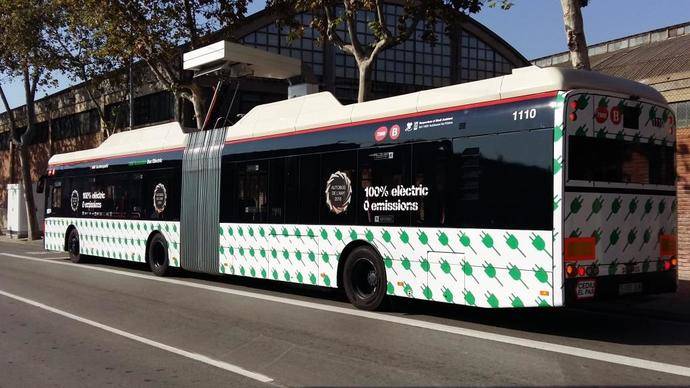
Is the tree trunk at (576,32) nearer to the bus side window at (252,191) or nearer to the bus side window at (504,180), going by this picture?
the bus side window at (504,180)

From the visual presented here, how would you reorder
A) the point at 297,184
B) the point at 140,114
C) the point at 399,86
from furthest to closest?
the point at 399,86
the point at 140,114
the point at 297,184

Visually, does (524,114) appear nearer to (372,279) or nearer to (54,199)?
(372,279)

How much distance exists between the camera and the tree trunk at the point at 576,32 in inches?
424

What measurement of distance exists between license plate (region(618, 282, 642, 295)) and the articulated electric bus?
0.02m

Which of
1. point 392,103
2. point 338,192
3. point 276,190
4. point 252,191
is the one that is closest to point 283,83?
point 252,191

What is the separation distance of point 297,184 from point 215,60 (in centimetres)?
551

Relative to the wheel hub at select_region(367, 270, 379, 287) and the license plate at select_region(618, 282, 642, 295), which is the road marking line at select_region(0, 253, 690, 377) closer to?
the wheel hub at select_region(367, 270, 379, 287)

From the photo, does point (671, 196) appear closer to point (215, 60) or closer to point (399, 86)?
→ point (215, 60)

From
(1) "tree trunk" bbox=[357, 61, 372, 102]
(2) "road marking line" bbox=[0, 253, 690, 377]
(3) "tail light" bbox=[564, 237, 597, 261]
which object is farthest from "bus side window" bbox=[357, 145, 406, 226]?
(1) "tree trunk" bbox=[357, 61, 372, 102]

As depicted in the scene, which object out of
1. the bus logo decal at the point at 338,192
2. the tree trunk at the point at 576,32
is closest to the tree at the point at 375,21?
the tree trunk at the point at 576,32

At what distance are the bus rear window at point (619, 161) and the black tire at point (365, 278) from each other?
10.6 ft

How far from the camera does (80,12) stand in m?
20.6

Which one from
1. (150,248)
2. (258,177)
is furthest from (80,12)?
(258,177)

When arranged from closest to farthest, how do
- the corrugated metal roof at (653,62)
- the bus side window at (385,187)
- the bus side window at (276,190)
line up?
1. the bus side window at (385,187)
2. the bus side window at (276,190)
3. the corrugated metal roof at (653,62)
